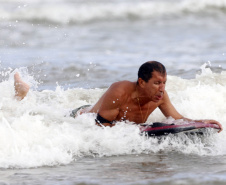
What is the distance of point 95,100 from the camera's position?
398 inches

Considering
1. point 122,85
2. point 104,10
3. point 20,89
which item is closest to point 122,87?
point 122,85

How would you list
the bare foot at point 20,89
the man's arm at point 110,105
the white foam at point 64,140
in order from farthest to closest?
the bare foot at point 20,89 < the man's arm at point 110,105 < the white foam at point 64,140

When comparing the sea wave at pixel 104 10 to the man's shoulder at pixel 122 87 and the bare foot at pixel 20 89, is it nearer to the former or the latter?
the bare foot at pixel 20 89

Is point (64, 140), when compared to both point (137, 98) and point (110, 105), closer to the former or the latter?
point (110, 105)

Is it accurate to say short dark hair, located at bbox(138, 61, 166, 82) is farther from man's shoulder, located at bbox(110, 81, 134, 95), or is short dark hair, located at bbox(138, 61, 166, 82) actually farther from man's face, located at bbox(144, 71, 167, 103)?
man's shoulder, located at bbox(110, 81, 134, 95)

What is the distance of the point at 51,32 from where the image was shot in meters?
24.0

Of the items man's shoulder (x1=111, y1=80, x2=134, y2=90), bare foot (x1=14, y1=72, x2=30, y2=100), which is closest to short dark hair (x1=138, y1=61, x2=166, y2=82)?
man's shoulder (x1=111, y1=80, x2=134, y2=90)

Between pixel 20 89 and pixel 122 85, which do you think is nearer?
pixel 122 85

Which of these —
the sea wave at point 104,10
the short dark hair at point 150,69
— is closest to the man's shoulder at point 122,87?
the short dark hair at point 150,69

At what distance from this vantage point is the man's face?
273 inches

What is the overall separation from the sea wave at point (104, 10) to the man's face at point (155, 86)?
21.6 m

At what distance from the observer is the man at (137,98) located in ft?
22.9

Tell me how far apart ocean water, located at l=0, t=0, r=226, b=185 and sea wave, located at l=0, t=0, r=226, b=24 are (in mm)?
4664

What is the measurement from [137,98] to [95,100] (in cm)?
292
